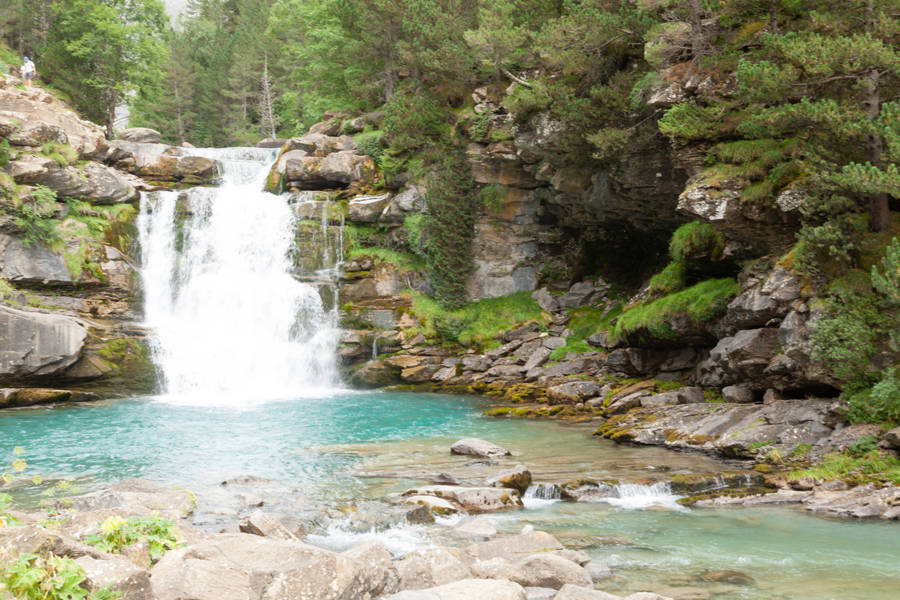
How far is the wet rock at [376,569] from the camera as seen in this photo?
629cm

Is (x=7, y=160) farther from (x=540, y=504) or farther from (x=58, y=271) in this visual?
(x=540, y=504)

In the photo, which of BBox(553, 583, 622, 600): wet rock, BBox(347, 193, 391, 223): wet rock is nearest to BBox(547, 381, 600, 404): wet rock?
BBox(347, 193, 391, 223): wet rock

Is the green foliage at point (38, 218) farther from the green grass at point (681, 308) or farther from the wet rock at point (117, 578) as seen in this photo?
the wet rock at point (117, 578)

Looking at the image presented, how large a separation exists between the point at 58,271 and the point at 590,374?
2139 centimetres

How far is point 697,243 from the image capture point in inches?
798

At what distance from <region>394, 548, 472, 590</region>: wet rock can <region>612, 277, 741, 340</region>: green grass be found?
46.4 ft

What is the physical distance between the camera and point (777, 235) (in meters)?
16.9

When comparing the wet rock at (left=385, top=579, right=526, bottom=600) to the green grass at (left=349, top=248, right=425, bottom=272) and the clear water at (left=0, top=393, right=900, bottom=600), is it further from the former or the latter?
the green grass at (left=349, top=248, right=425, bottom=272)

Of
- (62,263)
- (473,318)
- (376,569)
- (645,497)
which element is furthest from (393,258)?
(376,569)

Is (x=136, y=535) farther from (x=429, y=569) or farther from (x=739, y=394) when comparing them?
(x=739, y=394)

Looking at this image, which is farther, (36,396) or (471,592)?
(36,396)

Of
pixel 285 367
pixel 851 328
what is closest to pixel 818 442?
pixel 851 328

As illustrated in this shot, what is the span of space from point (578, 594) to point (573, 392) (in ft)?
50.7

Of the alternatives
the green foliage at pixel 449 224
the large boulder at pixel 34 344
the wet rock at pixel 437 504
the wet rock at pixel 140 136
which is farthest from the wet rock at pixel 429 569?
the wet rock at pixel 140 136
